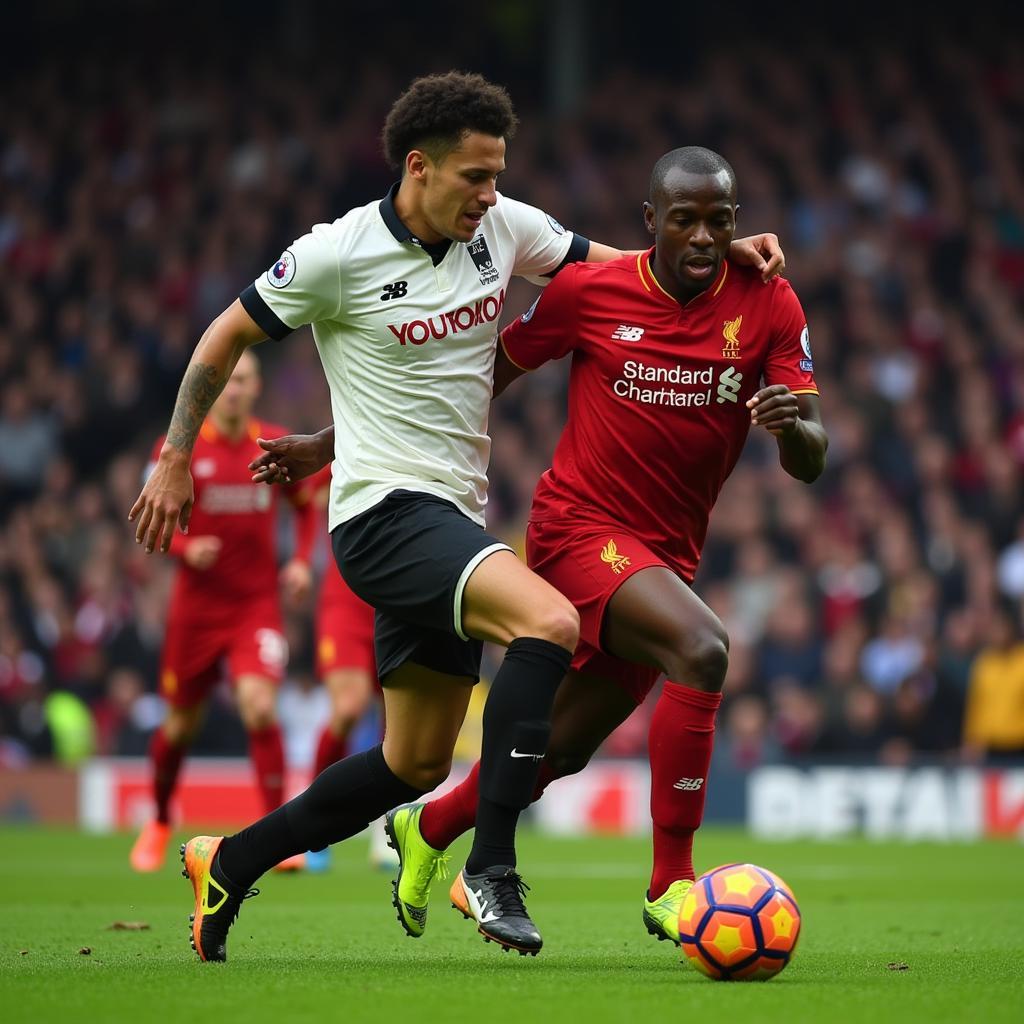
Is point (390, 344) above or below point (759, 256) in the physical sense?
below

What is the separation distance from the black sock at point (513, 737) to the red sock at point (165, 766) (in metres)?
5.26

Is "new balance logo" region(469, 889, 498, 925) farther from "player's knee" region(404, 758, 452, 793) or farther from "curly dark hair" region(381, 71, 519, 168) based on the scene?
"curly dark hair" region(381, 71, 519, 168)

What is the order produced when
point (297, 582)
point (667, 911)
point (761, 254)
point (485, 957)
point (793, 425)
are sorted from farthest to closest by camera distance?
point (297, 582)
point (761, 254)
point (485, 957)
point (667, 911)
point (793, 425)

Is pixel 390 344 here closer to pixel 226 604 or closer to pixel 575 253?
pixel 575 253

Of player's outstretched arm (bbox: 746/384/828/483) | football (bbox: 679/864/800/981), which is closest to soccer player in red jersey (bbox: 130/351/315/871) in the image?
player's outstretched arm (bbox: 746/384/828/483)

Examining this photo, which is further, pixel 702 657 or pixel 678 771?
pixel 678 771

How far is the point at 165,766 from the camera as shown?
35.1 ft

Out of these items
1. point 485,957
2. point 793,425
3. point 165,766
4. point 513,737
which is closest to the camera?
point 513,737

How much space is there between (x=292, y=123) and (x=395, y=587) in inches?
737

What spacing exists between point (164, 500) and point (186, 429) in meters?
0.26

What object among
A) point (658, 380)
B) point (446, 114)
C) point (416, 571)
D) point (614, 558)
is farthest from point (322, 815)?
point (446, 114)

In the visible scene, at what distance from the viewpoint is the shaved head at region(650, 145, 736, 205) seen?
6203 millimetres

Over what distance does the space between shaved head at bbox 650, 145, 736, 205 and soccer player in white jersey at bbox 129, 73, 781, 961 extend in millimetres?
525

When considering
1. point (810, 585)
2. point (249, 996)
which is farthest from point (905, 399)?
point (249, 996)
